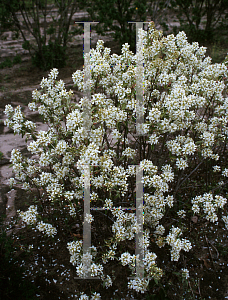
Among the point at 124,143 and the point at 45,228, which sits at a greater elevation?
the point at 124,143

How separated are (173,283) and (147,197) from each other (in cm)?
101

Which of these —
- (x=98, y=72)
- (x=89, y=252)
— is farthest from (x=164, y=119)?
(x=89, y=252)

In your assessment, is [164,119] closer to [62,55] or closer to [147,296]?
[147,296]

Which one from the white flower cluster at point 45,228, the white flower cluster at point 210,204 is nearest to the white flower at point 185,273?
the white flower cluster at point 210,204

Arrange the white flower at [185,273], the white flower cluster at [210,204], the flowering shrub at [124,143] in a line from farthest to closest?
the white flower at [185,273] < the white flower cluster at [210,204] < the flowering shrub at [124,143]

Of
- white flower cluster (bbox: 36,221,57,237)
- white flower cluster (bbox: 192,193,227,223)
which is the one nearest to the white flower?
white flower cluster (bbox: 192,193,227,223)

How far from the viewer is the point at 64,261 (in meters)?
3.08

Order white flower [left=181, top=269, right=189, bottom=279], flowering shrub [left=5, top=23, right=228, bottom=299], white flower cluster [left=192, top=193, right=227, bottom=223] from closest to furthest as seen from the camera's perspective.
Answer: flowering shrub [left=5, top=23, right=228, bottom=299]
white flower cluster [left=192, top=193, right=227, bottom=223]
white flower [left=181, top=269, right=189, bottom=279]

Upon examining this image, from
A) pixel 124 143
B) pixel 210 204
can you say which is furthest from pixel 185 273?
pixel 124 143

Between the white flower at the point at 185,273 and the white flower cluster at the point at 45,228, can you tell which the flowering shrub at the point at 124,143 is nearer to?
the white flower cluster at the point at 45,228

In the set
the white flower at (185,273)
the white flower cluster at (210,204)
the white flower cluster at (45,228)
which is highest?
the white flower cluster at (210,204)

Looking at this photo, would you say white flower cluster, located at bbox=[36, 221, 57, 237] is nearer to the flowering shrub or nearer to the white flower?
the flowering shrub

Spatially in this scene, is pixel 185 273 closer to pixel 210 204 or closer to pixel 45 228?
pixel 210 204

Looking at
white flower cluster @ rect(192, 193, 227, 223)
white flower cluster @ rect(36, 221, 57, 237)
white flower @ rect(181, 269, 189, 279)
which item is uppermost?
white flower cluster @ rect(192, 193, 227, 223)
